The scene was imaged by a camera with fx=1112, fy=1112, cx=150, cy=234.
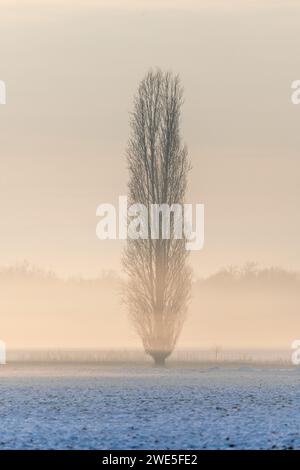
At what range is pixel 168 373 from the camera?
33.9 m

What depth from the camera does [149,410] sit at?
21062 mm

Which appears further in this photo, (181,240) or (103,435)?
(181,240)

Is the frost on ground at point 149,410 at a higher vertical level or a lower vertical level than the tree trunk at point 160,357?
lower

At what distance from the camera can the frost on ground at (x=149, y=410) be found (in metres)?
16.3

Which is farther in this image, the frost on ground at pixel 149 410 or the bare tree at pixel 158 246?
the bare tree at pixel 158 246

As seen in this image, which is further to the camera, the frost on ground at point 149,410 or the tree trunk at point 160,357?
the tree trunk at point 160,357

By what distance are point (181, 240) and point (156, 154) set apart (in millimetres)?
3388

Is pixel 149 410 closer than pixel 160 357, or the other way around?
pixel 149 410

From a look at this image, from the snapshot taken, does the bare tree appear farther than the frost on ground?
Yes

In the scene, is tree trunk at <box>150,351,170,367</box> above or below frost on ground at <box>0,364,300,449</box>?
above

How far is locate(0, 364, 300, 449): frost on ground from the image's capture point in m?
16.3

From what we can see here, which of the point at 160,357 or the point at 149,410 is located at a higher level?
the point at 160,357
